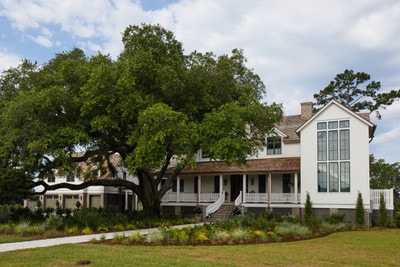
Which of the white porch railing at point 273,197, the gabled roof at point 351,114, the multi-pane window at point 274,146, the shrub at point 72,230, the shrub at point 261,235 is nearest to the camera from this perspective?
the shrub at point 261,235

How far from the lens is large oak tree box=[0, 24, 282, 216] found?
848 inches

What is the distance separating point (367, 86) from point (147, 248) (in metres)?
40.2

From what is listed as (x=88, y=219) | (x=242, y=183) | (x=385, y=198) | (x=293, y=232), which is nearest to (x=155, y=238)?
(x=293, y=232)

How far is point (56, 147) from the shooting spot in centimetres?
2219

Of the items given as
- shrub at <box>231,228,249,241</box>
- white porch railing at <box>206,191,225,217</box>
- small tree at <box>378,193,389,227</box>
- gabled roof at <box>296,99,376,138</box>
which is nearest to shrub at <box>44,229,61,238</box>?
shrub at <box>231,228,249,241</box>

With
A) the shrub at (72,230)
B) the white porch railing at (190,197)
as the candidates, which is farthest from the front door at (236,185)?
the shrub at (72,230)

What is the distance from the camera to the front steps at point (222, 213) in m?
30.1

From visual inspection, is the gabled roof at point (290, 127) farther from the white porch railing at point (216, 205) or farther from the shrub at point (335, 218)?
the shrub at point (335, 218)

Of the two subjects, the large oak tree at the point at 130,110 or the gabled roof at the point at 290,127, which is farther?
the gabled roof at the point at 290,127

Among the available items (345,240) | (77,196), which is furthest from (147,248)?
(77,196)

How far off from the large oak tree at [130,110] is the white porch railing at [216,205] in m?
6.94

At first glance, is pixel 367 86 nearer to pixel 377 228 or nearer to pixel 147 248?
pixel 377 228

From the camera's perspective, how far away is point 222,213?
30984 millimetres

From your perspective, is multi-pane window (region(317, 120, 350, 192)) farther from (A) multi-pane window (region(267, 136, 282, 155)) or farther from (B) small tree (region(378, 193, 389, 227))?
(A) multi-pane window (region(267, 136, 282, 155))
